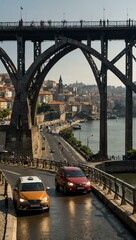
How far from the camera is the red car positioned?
2102 centimetres

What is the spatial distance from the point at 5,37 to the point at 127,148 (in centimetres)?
2116

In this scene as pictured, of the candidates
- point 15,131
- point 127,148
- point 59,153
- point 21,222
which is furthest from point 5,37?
point 21,222

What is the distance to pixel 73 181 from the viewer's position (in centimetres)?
2125

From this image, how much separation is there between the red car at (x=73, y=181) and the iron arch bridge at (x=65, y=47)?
31.1m

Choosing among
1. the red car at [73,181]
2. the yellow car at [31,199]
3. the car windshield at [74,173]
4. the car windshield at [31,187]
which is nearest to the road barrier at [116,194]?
the red car at [73,181]

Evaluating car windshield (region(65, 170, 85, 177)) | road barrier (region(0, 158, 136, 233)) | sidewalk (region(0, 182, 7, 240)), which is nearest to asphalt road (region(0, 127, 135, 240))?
road barrier (region(0, 158, 136, 233))

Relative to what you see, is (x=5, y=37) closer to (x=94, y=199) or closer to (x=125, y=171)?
(x=125, y=171)

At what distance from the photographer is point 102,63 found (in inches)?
2104

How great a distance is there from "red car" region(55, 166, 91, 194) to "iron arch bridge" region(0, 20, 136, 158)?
31051mm

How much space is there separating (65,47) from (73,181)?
3732 centimetres

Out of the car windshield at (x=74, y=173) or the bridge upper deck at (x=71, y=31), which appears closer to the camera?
the car windshield at (x=74, y=173)

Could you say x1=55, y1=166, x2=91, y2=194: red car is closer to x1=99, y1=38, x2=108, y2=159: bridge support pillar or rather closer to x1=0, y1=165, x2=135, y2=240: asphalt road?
x1=0, y1=165, x2=135, y2=240: asphalt road

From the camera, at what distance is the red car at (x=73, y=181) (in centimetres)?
2102

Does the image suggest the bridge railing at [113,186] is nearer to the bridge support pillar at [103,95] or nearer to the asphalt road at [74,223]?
the asphalt road at [74,223]
